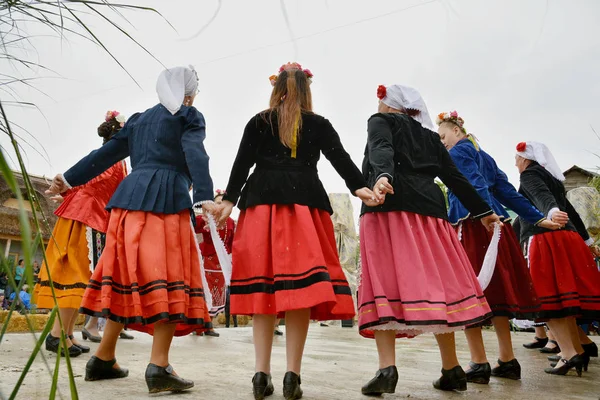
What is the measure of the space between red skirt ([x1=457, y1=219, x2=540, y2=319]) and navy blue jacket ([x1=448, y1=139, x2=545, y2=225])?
0.14 meters

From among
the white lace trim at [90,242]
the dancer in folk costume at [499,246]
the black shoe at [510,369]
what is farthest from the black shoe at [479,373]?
the white lace trim at [90,242]

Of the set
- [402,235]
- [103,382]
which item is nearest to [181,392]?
[103,382]

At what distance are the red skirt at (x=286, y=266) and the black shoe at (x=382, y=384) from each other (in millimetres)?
305

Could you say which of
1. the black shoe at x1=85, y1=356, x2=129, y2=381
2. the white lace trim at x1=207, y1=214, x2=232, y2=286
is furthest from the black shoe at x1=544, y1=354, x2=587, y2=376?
the black shoe at x1=85, y1=356, x2=129, y2=381

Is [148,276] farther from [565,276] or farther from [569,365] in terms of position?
[565,276]

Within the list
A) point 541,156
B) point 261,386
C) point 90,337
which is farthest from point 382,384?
point 90,337

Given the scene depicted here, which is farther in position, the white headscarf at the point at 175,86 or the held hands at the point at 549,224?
the held hands at the point at 549,224

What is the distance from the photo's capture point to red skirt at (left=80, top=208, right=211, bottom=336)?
2.41m

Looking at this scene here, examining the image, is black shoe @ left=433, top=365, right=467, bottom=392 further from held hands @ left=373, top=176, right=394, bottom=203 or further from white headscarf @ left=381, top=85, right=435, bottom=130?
white headscarf @ left=381, top=85, right=435, bottom=130

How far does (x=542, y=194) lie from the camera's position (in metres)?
3.96

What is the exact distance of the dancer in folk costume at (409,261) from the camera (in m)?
2.47

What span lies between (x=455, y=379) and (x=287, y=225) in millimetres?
1151

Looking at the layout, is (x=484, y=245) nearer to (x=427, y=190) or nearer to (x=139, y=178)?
(x=427, y=190)

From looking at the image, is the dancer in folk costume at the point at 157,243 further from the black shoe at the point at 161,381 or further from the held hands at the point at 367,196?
the held hands at the point at 367,196
